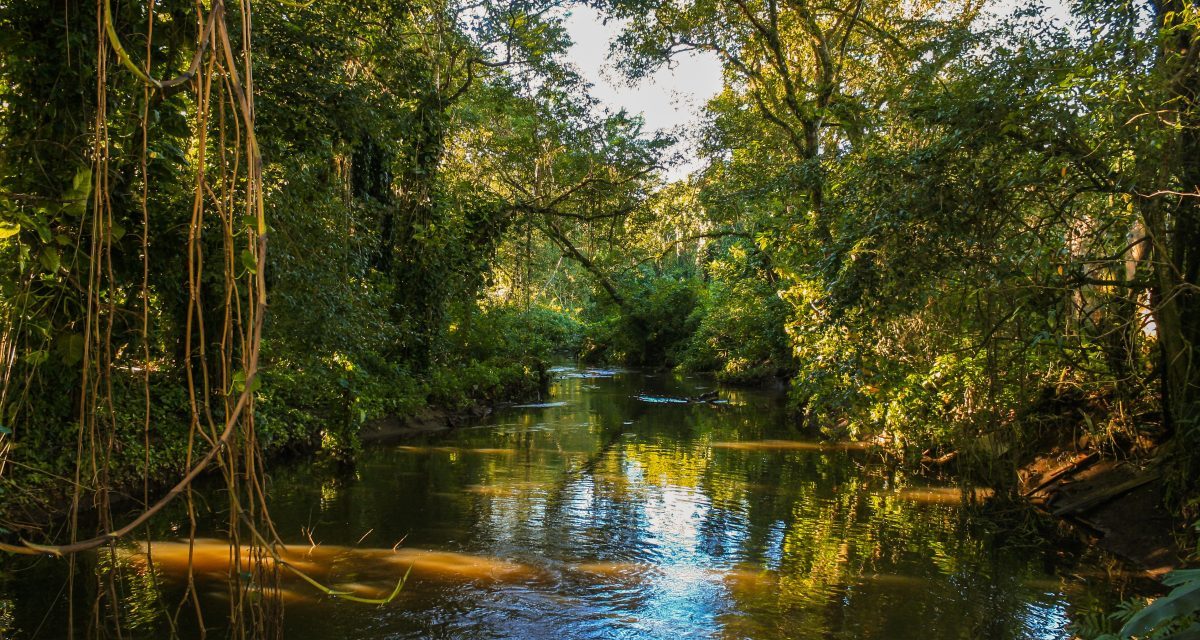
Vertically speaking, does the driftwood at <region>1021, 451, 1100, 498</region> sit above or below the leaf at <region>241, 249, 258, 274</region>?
below

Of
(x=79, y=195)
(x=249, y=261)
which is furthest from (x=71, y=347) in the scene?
(x=249, y=261)

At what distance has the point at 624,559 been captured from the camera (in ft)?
24.4

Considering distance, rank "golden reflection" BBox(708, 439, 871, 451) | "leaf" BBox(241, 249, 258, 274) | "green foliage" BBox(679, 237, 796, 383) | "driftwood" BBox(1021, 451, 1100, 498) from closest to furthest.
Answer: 1. "leaf" BBox(241, 249, 258, 274)
2. "driftwood" BBox(1021, 451, 1100, 498)
3. "golden reflection" BBox(708, 439, 871, 451)
4. "green foliage" BBox(679, 237, 796, 383)

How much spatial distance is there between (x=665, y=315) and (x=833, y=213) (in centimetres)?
2526

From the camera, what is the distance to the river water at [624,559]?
19.3 ft

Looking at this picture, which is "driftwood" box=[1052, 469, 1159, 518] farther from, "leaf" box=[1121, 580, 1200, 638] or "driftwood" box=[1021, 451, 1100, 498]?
"leaf" box=[1121, 580, 1200, 638]

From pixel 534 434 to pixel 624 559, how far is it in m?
8.09

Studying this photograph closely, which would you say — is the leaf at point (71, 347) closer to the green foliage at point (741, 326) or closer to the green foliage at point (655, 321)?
the green foliage at point (741, 326)

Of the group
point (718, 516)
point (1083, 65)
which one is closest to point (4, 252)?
point (718, 516)

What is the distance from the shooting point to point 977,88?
7.52 meters

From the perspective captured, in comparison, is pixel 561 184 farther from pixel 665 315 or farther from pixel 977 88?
pixel 665 315

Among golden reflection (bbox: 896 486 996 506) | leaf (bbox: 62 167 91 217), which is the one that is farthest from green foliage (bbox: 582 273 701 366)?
leaf (bbox: 62 167 91 217)

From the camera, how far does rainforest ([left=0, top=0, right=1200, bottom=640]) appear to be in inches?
181

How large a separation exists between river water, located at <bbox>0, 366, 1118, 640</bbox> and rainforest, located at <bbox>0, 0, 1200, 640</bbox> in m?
0.06
